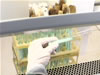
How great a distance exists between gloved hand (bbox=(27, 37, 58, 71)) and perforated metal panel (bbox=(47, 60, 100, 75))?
19 centimetres

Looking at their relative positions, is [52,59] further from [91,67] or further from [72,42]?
[91,67]

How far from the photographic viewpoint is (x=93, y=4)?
215cm

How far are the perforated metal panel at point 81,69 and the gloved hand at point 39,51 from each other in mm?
186

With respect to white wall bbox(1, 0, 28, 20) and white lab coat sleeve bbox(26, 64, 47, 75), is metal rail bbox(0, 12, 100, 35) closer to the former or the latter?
white lab coat sleeve bbox(26, 64, 47, 75)

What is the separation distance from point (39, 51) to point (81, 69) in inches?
12.9

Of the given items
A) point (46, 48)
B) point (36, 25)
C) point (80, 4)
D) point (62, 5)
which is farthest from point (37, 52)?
point (80, 4)

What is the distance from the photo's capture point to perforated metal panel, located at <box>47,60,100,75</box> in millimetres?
916

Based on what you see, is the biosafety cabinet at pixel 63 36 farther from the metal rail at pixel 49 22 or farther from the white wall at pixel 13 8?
the white wall at pixel 13 8

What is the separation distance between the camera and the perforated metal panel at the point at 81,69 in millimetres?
916

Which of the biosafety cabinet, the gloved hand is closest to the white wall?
the biosafety cabinet

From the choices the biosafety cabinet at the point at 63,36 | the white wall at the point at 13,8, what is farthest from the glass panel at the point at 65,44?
the white wall at the point at 13,8

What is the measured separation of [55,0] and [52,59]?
140 cm

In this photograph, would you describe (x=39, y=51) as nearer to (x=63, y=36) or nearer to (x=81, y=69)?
(x=63, y=36)

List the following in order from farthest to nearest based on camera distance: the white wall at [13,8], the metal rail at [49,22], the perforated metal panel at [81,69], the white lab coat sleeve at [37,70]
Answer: the white wall at [13,8] < the perforated metal panel at [81,69] < the white lab coat sleeve at [37,70] < the metal rail at [49,22]
